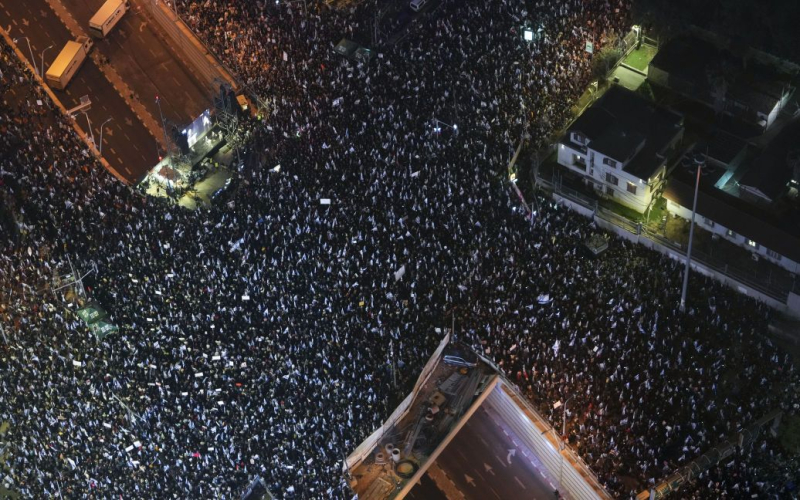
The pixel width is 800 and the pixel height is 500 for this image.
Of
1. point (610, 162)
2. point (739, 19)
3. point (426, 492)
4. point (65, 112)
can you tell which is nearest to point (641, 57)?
point (739, 19)

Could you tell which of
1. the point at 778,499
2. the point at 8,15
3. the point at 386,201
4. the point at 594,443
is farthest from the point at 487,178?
the point at 8,15

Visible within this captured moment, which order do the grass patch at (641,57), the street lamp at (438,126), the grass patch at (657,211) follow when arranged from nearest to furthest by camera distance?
the grass patch at (657,211), the street lamp at (438,126), the grass patch at (641,57)

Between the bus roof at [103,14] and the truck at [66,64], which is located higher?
the bus roof at [103,14]

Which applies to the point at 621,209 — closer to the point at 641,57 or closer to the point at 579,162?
the point at 579,162

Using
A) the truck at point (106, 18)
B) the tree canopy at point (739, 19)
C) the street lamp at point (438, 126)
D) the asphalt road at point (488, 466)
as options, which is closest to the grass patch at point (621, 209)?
the street lamp at point (438, 126)

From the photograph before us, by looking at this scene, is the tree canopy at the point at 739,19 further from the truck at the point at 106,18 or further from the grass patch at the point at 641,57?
the truck at the point at 106,18

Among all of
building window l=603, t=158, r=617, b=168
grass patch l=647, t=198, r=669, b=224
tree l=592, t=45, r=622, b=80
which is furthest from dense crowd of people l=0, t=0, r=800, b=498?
building window l=603, t=158, r=617, b=168

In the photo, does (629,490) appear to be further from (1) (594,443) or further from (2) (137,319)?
(2) (137,319)
